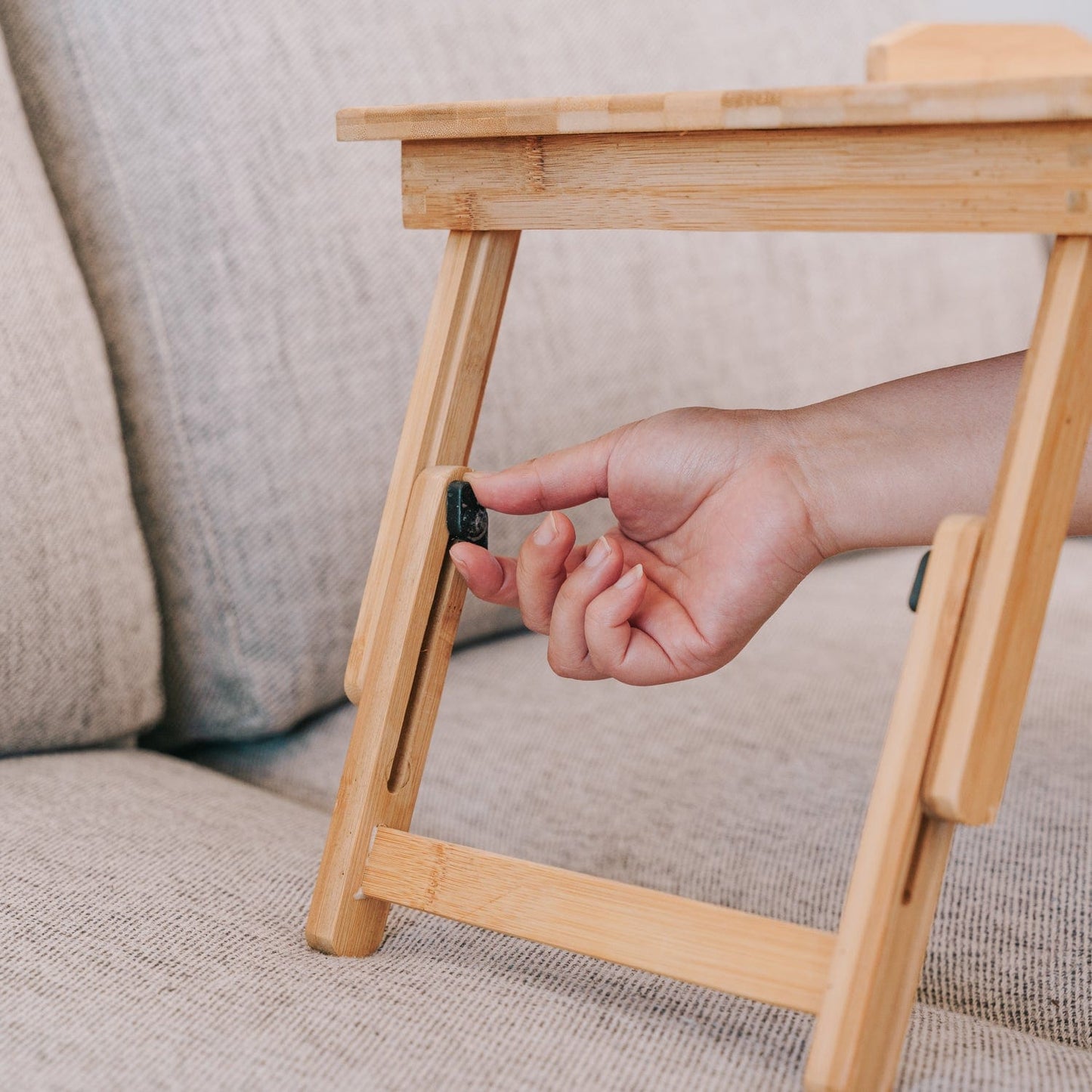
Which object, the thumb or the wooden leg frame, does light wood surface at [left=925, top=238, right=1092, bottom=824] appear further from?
the thumb

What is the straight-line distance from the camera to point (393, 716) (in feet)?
1.80

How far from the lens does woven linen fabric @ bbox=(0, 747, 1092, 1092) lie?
430 millimetres

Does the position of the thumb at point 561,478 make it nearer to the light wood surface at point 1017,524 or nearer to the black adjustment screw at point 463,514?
the black adjustment screw at point 463,514

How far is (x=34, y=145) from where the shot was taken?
765mm

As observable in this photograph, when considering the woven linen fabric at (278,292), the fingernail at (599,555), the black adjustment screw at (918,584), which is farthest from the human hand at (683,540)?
the woven linen fabric at (278,292)

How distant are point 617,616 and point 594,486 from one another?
80 millimetres

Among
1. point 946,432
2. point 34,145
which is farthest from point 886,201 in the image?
point 34,145

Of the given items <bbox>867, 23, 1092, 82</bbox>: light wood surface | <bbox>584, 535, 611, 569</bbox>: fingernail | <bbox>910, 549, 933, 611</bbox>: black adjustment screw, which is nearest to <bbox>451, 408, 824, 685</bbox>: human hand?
<bbox>584, 535, 611, 569</bbox>: fingernail

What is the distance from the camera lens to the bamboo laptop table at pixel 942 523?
1.34ft

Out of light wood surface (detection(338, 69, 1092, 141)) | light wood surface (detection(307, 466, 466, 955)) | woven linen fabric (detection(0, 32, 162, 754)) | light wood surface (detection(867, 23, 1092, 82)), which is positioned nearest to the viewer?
light wood surface (detection(338, 69, 1092, 141))

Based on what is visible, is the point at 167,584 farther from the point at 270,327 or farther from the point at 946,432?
the point at 946,432

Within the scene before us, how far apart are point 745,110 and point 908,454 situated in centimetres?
21

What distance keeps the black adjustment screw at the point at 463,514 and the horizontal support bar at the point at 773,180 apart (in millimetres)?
120

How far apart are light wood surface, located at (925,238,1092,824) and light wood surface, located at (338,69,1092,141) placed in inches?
2.1
